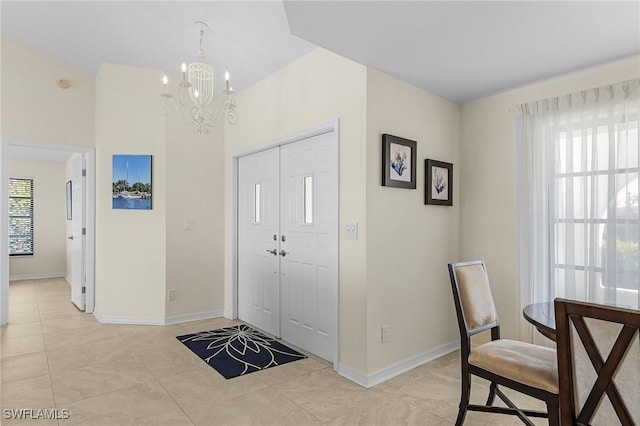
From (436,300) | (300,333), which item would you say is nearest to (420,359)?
(436,300)

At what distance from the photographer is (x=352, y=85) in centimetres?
286

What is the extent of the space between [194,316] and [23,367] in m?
1.69

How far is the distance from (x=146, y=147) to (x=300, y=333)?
274 centimetres

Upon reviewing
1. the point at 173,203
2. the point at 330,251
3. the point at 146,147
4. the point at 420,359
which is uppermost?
the point at 146,147

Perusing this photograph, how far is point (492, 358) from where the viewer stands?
1.97 meters

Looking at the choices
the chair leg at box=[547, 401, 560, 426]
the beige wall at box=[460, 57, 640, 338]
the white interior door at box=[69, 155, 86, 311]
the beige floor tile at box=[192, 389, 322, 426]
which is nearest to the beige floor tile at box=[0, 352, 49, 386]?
the beige floor tile at box=[192, 389, 322, 426]

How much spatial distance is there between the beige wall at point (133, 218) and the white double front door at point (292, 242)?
922 millimetres

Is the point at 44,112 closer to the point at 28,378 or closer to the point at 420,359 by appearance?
the point at 28,378

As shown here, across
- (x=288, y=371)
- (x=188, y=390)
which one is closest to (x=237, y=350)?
(x=288, y=371)

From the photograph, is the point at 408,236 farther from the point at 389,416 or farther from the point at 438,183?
the point at 389,416

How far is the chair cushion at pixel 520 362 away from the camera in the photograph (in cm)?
176

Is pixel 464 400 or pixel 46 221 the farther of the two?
pixel 46 221

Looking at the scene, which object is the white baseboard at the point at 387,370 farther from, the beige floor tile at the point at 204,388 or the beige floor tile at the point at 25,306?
the beige floor tile at the point at 25,306

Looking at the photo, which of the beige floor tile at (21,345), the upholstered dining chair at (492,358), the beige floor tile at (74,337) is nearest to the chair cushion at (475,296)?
the upholstered dining chair at (492,358)
